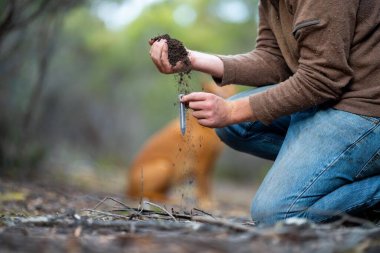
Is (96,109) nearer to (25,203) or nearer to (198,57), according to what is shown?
(25,203)

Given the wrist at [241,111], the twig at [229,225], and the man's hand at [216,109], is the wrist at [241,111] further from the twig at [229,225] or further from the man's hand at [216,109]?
the twig at [229,225]

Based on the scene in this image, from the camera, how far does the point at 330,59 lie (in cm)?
259

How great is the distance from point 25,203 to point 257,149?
5.15 feet

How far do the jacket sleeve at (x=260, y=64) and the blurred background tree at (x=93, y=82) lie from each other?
200 centimetres

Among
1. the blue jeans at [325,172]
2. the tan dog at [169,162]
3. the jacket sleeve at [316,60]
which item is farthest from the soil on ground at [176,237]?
the tan dog at [169,162]

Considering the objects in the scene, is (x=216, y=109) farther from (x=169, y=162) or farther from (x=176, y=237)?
(x=169, y=162)

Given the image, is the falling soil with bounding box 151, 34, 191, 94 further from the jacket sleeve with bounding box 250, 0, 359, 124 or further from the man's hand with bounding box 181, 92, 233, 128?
the jacket sleeve with bounding box 250, 0, 359, 124

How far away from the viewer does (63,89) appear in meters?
9.09

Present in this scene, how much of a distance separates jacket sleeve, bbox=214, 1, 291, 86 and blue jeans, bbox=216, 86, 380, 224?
18.5 inches

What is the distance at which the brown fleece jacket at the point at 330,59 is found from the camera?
257 centimetres

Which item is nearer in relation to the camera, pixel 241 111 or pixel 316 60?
pixel 316 60

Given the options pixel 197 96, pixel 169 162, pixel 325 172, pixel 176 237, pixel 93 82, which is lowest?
pixel 176 237

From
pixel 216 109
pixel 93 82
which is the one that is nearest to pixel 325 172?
pixel 216 109

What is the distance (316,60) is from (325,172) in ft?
1.75
